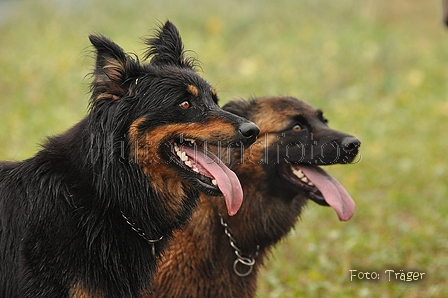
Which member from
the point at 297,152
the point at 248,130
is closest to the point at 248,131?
the point at 248,130

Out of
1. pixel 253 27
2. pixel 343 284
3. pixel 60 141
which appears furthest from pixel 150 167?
pixel 253 27

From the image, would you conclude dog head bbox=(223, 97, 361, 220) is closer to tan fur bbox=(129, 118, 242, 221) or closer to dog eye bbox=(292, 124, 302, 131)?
dog eye bbox=(292, 124, 302, 131)

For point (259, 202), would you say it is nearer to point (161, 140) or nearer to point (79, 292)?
point (161, 140)

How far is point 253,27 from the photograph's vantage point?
15.7 metres

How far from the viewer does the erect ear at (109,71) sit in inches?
123

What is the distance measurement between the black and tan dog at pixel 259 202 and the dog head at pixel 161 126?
846 millimetres

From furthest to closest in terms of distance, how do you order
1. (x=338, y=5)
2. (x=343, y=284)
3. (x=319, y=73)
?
(x=338, y=5) → (x=319, y=73) → (x=343, y=284)

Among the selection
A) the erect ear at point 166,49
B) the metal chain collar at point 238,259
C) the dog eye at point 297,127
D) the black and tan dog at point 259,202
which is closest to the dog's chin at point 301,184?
the black and tan dog at point 259,202

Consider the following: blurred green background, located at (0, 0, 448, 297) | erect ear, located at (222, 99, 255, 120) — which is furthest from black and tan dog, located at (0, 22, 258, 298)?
blurred green background, located at (0, 0, 448, 297)

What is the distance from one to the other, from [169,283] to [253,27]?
1262 centimetres

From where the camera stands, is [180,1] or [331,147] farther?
[180,1]

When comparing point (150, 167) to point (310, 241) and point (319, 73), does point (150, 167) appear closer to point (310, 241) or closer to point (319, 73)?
point (310, 241)

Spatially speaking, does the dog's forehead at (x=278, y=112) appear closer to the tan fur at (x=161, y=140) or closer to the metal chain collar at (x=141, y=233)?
the tan fur at (x=161, y=140)

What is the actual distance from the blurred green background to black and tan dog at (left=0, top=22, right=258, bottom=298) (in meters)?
2.36
